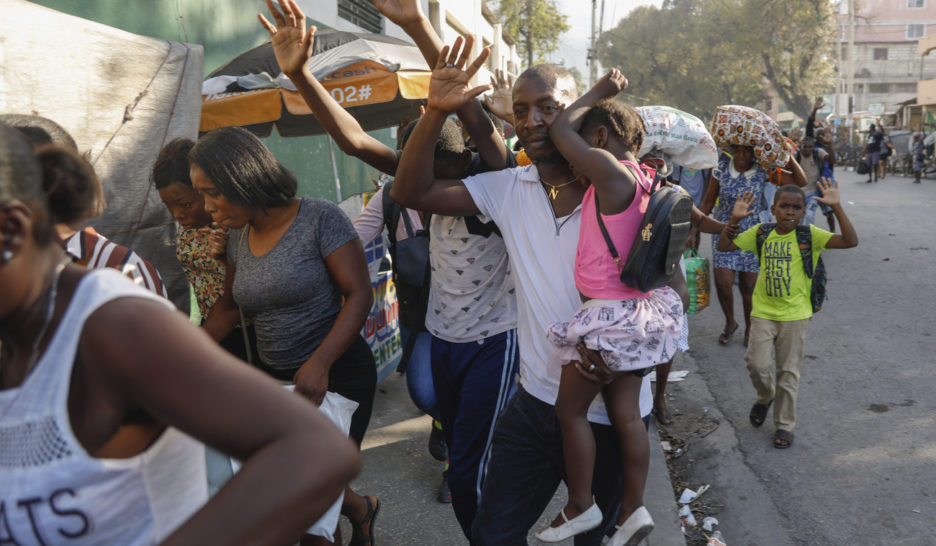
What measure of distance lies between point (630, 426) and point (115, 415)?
6.05 feet

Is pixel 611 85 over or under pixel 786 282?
over

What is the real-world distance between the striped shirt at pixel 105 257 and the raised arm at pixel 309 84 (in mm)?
875

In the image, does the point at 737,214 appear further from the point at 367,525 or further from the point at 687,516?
the point at 367,525

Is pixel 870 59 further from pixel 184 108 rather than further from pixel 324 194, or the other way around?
pixel 184 108

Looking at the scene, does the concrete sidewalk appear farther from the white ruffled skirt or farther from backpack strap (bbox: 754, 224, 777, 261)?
the white ruffled skirt

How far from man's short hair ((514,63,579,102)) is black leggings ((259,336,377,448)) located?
1235mm

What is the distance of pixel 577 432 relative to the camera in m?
2.51

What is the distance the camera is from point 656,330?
8.21 feet

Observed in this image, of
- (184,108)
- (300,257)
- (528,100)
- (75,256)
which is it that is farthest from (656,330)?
(184,108)

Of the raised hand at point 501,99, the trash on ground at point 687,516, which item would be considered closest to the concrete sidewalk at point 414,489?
the trash on ground at point 687,516

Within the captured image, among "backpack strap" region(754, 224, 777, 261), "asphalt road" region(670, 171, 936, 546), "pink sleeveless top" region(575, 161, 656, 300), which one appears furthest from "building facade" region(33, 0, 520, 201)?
"pink sleeveless top" region(575, 161, 656, 300)

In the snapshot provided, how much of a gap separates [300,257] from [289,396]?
6.19 feet

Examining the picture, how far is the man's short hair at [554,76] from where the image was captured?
9.07 ft

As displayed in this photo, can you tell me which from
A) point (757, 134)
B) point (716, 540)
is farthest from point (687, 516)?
point (757, 134)
